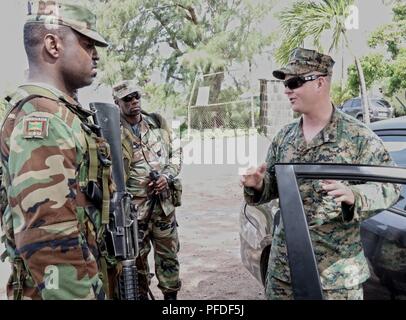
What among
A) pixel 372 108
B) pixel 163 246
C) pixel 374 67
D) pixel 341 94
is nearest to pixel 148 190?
pixel 163 246

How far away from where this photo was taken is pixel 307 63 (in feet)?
6.06

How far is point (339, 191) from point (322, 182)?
211 millimetres

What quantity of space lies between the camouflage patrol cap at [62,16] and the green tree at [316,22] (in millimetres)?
8101

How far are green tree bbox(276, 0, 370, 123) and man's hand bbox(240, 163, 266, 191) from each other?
7.76 metres

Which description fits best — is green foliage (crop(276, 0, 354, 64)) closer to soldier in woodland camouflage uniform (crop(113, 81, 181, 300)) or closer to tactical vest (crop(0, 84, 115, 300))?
soldier in woodland camouflage uniform (crop(113, 81, 181, 300))

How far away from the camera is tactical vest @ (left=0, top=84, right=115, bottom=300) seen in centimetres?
130

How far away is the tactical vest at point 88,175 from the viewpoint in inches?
51.2

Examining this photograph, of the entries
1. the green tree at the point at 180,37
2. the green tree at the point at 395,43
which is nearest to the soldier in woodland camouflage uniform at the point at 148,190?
the green tree at the point at 180,37

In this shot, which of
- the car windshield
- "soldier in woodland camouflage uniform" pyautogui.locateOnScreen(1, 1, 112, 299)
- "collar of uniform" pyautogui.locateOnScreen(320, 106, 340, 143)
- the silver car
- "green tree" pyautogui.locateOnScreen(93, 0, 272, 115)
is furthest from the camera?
the silver car

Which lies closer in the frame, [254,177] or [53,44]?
[53,44]

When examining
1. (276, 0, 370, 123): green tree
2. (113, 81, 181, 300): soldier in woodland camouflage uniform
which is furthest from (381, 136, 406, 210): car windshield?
(276, 0, 370, 123): green tree

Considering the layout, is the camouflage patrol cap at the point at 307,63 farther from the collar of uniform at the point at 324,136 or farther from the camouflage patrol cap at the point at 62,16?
the camouflage patrol cap at the point at 62,16

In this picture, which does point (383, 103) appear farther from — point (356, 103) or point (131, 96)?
point (131, 96)

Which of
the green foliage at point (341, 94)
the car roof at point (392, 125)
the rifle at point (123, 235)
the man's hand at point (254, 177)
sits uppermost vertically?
the car roof at point (392, 125)
